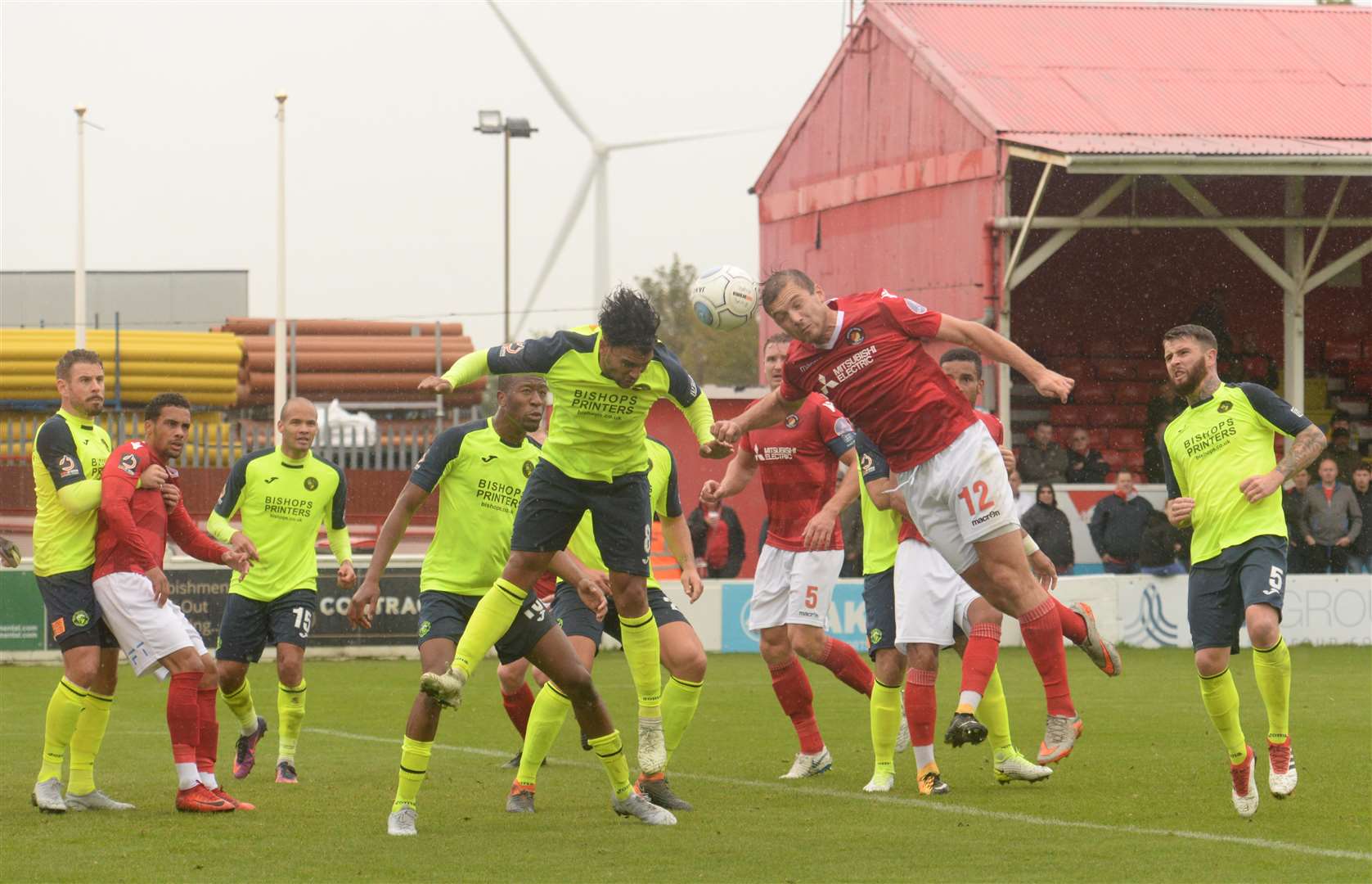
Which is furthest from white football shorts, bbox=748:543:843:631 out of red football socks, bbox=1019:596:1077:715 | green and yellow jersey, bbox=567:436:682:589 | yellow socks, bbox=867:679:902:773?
red football socks, bbox=1019:596:1077:715

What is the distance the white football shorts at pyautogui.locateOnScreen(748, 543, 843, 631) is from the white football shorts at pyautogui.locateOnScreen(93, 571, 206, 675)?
3.30 m

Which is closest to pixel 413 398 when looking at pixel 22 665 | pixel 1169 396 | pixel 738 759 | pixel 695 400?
pixel 1169 396

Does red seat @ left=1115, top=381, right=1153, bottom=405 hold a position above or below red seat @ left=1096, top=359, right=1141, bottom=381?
below

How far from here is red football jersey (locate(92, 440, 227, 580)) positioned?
9141 mm

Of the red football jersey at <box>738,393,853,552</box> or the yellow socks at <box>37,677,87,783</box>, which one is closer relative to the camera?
the yellow socks at <box>37,677,87,783</box>

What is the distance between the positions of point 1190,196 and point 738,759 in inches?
701

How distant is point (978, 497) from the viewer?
834cm

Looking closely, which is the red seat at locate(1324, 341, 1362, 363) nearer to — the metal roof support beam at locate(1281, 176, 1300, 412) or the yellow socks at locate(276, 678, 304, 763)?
the metal roof support beam at locate(1281, 176, 1300, 412)

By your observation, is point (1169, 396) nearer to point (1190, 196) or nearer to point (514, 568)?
point (1190, 196)

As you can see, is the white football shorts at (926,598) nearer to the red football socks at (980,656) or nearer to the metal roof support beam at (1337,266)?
the red football socks at (980,656)

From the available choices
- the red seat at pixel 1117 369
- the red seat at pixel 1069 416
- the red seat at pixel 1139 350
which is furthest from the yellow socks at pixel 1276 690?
the red seat at pixel 1139 350

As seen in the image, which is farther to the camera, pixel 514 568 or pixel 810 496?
pixel 810 496

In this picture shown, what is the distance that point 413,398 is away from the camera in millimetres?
42938

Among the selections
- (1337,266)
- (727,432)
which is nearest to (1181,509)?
(727,432)
